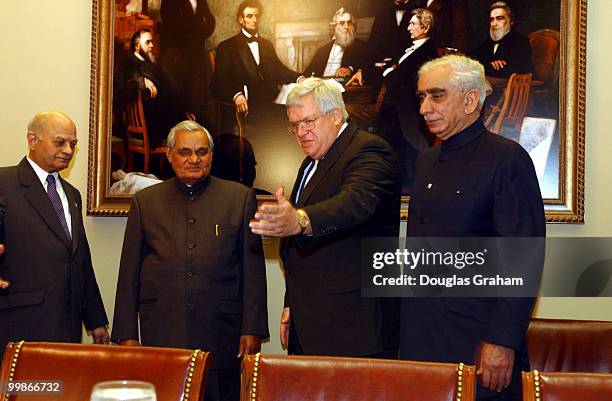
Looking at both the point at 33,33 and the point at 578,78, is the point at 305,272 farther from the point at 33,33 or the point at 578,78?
the point at 33,33

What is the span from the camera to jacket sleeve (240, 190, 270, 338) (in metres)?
3.58

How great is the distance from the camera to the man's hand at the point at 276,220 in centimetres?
207

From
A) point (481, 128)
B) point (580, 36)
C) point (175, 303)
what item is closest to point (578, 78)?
point (580, 36)

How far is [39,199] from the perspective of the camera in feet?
12.1

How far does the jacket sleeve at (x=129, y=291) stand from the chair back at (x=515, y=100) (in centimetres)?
192

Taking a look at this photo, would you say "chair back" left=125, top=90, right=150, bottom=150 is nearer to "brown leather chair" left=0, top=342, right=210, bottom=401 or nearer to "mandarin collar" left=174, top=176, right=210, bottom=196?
"mandarin collar" left=174, top=176, right=210, bottom=196

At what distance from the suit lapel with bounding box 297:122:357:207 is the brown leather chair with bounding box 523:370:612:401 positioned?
145cm

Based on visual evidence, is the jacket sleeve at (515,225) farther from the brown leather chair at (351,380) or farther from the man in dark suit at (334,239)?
the brown leather chair at (351,380)

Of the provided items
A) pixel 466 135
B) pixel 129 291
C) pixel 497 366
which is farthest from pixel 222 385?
pixel 466 135

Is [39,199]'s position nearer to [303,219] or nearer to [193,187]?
[193,187]

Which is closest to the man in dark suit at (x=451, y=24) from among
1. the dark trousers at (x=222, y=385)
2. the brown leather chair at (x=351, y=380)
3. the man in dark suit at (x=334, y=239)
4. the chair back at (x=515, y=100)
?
the chair back at (x=515, y=100)

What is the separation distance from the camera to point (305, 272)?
297 cm

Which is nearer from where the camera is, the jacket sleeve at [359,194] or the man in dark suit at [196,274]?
the jacket sleeve at [359,194]

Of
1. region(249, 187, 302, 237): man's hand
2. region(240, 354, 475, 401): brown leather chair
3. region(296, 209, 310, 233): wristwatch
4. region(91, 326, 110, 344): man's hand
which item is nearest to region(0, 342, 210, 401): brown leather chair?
region(240, 354, 475, 401): brown leather chair
